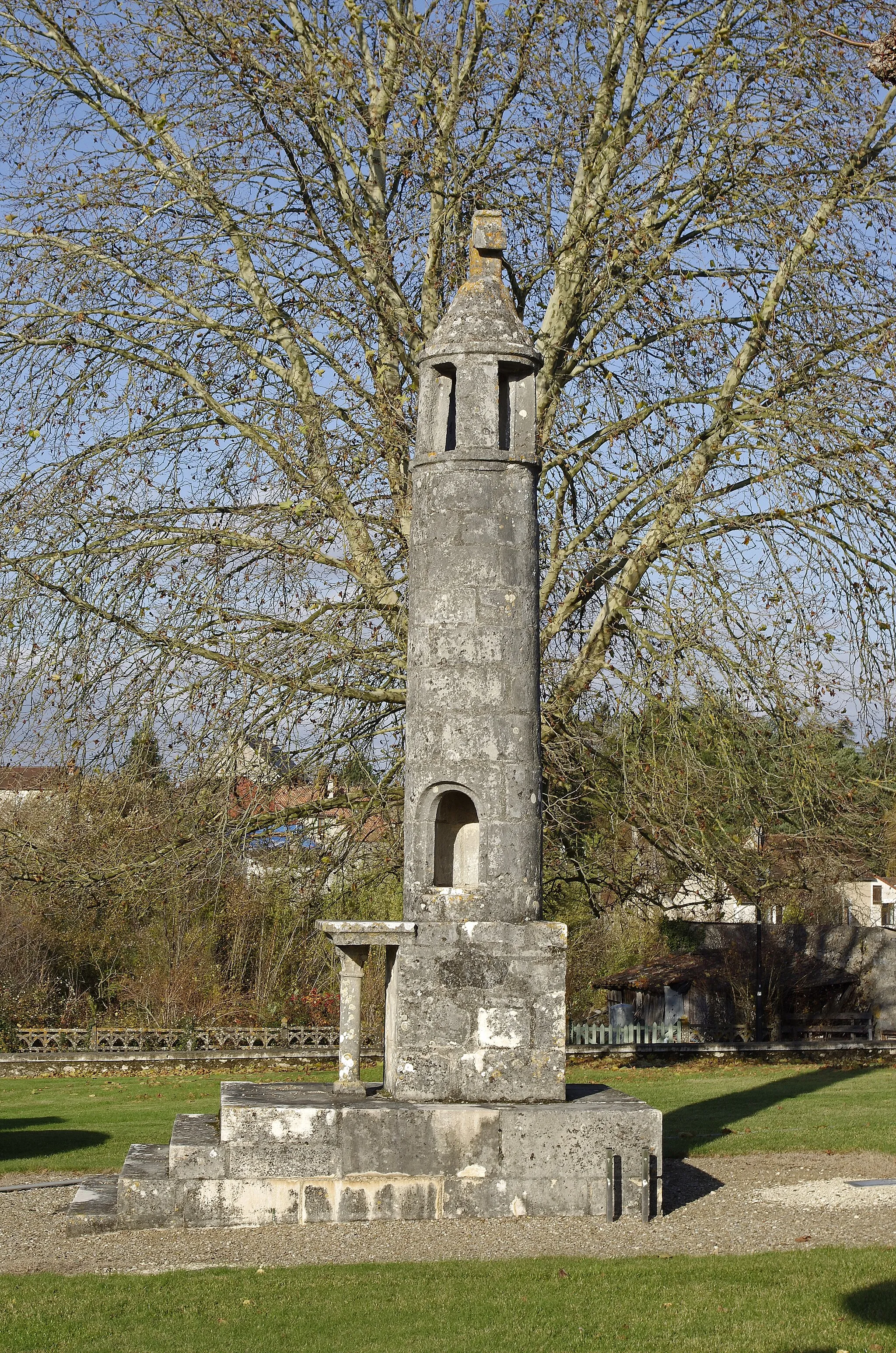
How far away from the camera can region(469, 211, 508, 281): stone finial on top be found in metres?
11.0

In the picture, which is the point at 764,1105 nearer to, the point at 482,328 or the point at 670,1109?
the point at 670,1109

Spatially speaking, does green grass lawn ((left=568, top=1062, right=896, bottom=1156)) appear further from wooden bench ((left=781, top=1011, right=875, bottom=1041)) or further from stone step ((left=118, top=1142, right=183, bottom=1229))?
wooden bench ((left=781, top=1011, right=875, bottom=1041))

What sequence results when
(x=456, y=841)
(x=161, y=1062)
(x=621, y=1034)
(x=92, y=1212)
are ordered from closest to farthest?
(x=92, y=1212) → (x=456, y=841) → (x=161, y=1062) → (x=621, y=1034)

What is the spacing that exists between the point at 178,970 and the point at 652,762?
1167cm

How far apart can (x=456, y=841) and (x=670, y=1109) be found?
6.42 metres

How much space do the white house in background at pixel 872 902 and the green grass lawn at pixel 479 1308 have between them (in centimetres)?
3718

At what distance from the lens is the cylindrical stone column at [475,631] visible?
33.0 feet

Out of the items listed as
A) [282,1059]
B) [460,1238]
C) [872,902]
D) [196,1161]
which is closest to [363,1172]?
[460,1238]

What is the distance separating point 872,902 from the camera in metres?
49.0

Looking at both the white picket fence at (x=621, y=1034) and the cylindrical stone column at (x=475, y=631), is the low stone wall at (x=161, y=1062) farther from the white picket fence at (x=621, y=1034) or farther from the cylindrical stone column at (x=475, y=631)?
the cylindrical stone column at (x=475, y=631)

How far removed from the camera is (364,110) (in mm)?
16500

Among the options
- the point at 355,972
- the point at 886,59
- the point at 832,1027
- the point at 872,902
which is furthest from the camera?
the point at 872,902

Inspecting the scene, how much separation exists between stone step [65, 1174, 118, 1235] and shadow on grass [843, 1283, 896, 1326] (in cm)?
453

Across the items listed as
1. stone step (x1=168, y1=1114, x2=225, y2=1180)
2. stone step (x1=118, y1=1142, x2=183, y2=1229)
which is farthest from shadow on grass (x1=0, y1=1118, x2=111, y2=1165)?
stone step (x1=168, y1=1114, x2=225, y2=1180)
